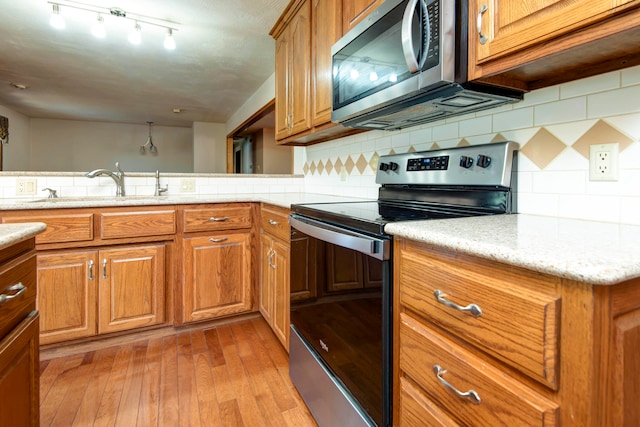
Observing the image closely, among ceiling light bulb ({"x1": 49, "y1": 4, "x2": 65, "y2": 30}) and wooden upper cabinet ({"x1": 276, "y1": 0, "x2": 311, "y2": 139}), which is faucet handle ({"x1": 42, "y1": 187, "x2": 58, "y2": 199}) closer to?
ceiling light bulb ({"x1": 49, "y1": 4, "x2": 65, "y2": 30})

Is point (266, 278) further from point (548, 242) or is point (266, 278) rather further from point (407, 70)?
point (548, 242)

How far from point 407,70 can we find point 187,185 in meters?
2.03

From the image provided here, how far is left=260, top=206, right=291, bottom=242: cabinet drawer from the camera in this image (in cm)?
177

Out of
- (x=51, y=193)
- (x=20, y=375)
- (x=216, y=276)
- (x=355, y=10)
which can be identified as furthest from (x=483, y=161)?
(x=51, y=193)

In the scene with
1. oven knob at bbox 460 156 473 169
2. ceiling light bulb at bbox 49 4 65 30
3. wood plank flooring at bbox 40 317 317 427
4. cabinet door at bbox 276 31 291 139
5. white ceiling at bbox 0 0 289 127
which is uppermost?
white ceiling at bbox 0 0 289 127

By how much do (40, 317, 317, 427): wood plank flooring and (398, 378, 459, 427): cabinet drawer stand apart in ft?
2.24

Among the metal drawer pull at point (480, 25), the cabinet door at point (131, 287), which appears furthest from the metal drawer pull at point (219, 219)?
the metal drawer pull at point (480, 25)

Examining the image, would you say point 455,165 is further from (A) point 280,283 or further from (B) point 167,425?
(B) point 167,425

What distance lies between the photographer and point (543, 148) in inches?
43.3

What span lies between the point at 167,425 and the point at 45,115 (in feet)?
21.8

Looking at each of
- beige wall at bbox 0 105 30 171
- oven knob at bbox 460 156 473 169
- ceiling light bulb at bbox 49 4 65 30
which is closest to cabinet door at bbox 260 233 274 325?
oven knob at bbox 460 156 473 169

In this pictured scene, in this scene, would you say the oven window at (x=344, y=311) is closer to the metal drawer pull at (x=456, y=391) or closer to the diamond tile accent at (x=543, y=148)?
the metal drawer pull at (x=456, y=391)

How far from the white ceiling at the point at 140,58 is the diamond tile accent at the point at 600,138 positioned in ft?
6.39

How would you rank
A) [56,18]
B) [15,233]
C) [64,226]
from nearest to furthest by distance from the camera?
1. [15,233]
2. [64,226]
3. [56,18]
